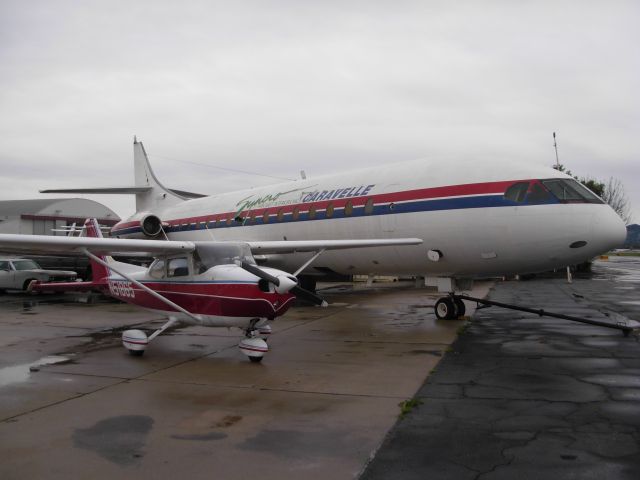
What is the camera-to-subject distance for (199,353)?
10.0 meters

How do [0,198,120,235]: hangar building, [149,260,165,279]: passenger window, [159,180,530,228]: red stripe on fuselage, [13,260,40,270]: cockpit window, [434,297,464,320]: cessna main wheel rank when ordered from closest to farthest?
1. [149,260,165,279]: passenger window
2. [159,180,530,228]: red stripe on fuselage
3. [434,297,464,320]: cessna main wheel
4. [13,260,40,270]: cockpit window
5. [0,198,120,235]: hangar building

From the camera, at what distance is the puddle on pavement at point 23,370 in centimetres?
793

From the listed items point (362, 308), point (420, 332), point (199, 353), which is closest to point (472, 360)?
point (420, 332)

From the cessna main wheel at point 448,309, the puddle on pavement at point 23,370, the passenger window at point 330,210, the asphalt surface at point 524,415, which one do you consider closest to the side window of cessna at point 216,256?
the puddle on pavement at point 23,370

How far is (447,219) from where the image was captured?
12102 mm

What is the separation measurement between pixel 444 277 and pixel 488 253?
5.70 feet

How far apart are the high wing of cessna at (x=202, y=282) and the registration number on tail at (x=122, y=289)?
2 cm

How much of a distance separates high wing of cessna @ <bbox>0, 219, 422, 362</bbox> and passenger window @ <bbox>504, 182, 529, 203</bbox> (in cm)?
416

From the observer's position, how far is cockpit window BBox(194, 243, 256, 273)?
9898mm

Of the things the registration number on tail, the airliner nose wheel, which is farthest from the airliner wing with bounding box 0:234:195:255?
the airliner nose wheel

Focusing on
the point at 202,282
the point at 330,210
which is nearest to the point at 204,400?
the point at 202,282

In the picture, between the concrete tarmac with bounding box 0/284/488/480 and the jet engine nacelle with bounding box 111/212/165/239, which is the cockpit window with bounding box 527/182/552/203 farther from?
the jet engine nacelle with bounding box 111/212/165/239

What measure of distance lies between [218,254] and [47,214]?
1813 inches

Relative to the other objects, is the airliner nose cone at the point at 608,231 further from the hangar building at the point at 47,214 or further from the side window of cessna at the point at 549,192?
the hangar building at the point at 47,214
